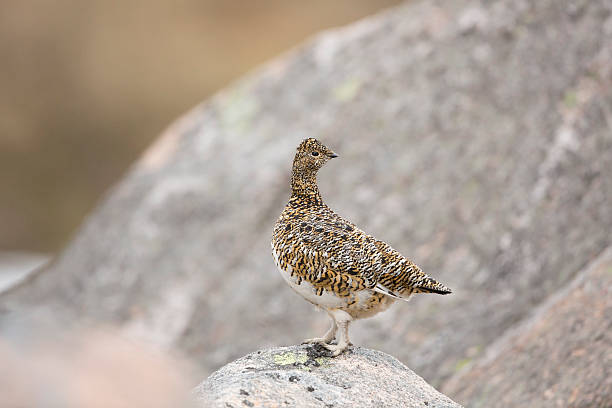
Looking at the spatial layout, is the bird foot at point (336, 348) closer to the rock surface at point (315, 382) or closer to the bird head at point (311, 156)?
the rock surface at point (315, 382)

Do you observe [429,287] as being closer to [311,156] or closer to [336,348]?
[336,348]

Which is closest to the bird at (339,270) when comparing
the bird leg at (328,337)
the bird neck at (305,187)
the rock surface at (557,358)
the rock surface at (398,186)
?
the bird leg at (328,337)

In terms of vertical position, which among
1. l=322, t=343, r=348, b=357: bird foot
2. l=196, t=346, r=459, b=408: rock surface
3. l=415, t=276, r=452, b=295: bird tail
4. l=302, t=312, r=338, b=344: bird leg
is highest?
l=415, t=276, r=452, b=295: bird tail

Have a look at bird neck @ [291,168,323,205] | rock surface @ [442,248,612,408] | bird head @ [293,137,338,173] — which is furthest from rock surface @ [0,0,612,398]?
bird head @ [293,137,338,173]

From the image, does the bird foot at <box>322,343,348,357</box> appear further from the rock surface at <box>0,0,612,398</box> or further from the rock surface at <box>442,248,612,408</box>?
the rock surface at <box>0,0,612,398</box>

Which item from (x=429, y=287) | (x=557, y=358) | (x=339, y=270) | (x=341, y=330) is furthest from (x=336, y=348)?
(x=557, y=358)

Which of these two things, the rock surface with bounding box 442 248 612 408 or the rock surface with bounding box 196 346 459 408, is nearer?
the rock surface with bounding box 196 346 459 408

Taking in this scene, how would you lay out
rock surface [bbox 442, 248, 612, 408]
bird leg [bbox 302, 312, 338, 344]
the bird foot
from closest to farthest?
the bird foot
bird leg [bbox 302, 312, 338, 344]
rock surface [bbox 442, 248, 612, 408]

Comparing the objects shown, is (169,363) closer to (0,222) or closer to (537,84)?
(537,84)
